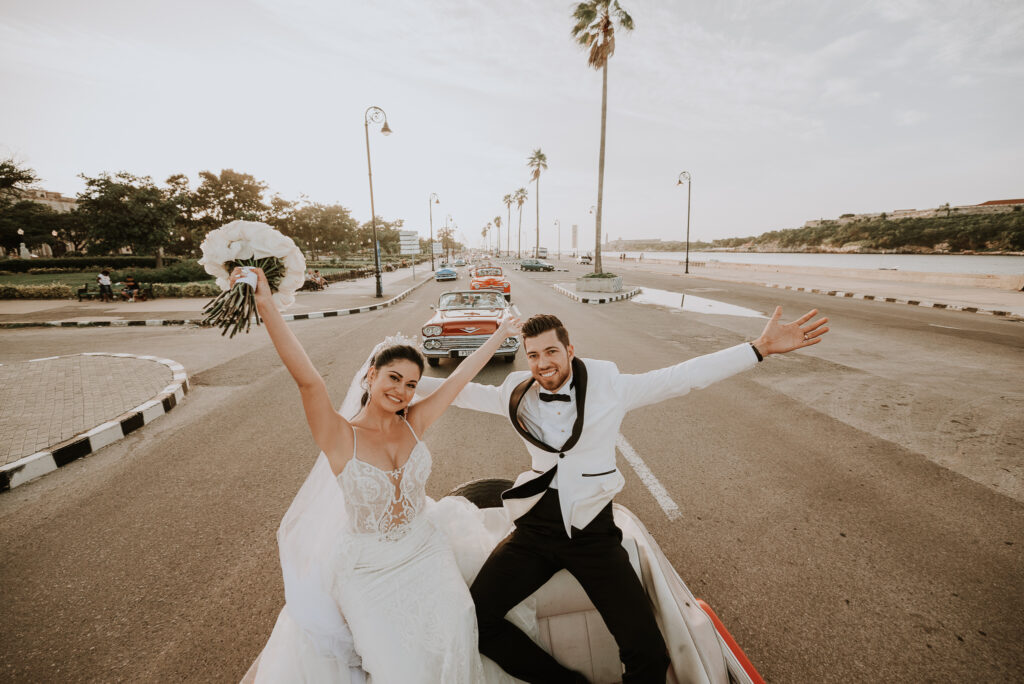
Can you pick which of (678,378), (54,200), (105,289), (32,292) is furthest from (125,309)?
(54,200)

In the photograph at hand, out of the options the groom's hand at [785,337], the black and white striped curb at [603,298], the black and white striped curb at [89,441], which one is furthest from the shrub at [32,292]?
the groom's hand at [785,337]

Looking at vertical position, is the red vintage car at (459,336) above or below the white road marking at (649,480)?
above

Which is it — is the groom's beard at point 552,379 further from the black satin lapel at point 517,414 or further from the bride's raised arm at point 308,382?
the bride's raised arm at point 308,382

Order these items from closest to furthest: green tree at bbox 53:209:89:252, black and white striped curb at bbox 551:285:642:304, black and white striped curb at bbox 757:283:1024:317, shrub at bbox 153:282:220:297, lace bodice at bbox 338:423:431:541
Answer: lace bodice at bbox 338:423:431:541 < black and white striped curb at bbox 757:283:1024:317 < black and white striped curb at bbox 551:285:642:304 < shrub at bbox 153:282:220:297 < green tree at bbox 53:209:89:252

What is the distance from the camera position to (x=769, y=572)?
9.21ft

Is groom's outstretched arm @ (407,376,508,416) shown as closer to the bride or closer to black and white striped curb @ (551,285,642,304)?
A: the bride

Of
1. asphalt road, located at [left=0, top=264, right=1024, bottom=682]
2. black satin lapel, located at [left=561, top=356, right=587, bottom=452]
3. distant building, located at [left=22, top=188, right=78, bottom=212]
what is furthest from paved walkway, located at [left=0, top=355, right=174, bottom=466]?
distant building, located at [left=22, top=188, right=78, bottom=212]

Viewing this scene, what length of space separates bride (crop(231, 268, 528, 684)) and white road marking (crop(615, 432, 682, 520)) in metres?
1.66

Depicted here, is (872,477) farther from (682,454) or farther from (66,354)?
(66,354)

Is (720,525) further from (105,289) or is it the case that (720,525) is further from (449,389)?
(105,289)

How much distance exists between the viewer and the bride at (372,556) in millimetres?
1675

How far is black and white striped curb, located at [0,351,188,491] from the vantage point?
161 inches

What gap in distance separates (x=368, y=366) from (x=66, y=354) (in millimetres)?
11390

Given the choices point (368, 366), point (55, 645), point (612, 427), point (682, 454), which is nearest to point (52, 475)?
point (55, 645)
